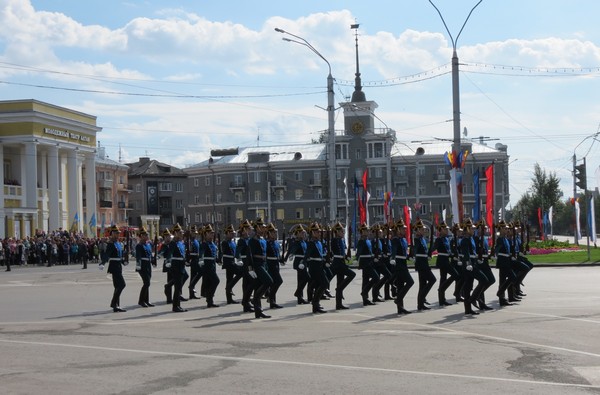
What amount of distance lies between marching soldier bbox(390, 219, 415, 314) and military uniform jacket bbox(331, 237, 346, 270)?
3.81ft

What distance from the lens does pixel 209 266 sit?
2166 cm

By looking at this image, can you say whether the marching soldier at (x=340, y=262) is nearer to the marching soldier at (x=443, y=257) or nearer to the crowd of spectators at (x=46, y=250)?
the marching soldier at (x=443, y=257)

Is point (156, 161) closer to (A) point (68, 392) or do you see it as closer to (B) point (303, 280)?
(B) point (303, 280)

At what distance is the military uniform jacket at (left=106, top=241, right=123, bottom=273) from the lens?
2052 centimetres

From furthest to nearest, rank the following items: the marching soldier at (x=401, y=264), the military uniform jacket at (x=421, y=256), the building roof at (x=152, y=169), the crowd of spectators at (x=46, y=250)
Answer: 1. the building roof at (x=152, y=169)
2. the crowd of spectators at (x=46, y=250)
3. the military uniform jacket at (x=421, y=256)
4. the marching soldier at (x=401, y=264)

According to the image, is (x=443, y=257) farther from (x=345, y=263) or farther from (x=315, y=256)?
(x=315, y=256)

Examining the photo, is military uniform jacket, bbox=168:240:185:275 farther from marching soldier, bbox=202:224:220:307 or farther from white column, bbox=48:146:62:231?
white column, bbox=48:146:62:231

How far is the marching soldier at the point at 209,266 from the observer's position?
69.7ft

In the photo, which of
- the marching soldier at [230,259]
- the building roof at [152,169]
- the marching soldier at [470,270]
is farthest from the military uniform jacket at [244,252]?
the building roof at [152,169]

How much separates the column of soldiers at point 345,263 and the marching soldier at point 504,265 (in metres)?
0.02

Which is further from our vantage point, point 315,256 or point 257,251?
point 315,256

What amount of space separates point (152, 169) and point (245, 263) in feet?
342

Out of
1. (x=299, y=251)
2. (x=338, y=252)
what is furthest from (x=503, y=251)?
(x=299, y=251)

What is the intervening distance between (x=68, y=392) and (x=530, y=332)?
310 inches
